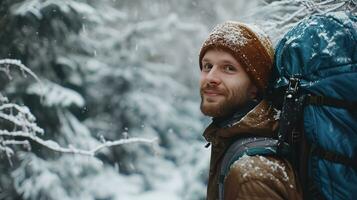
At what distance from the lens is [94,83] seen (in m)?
10.6

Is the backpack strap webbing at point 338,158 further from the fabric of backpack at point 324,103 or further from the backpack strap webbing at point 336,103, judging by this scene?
the backpack strap webbing at point 336,103

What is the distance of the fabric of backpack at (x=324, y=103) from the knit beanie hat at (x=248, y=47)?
0.26m

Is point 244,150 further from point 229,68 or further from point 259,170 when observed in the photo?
point 229,68

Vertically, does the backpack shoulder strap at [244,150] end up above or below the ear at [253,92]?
below

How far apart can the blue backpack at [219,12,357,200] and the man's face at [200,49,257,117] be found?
26cm

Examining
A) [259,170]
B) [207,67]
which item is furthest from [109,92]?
[259,170]

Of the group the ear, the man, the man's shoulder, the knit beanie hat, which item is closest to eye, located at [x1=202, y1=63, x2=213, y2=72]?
the man

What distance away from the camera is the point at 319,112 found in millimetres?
2051

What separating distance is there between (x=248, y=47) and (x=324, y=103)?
2.24 feet

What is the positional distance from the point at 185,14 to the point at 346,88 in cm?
1285

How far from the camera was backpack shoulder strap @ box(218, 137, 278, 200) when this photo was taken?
2.12 m

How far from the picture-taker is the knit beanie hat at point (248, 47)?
2.56 metres

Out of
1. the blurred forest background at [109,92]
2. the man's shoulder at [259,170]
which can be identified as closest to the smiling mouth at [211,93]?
the man's shoulder at [259,170]

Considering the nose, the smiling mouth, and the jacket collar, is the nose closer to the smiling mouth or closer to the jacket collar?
the smiling mouth
